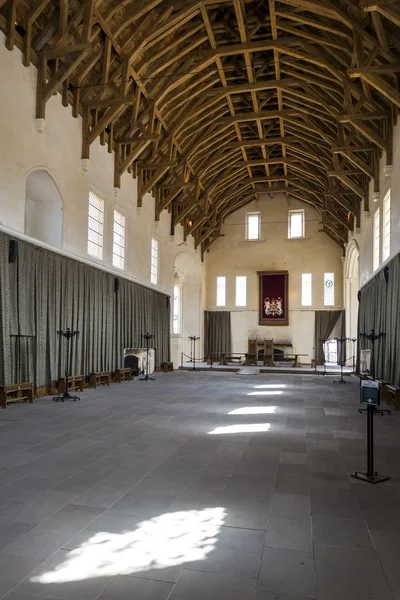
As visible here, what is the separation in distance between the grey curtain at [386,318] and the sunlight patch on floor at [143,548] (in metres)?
9.13

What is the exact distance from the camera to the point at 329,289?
84.9ft

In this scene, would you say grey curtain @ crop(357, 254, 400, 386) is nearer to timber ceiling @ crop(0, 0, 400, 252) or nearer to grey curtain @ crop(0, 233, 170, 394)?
timber ceiling @ crop(0, 0, 400, 252)

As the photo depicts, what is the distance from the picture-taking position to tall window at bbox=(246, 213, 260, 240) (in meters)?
27.2

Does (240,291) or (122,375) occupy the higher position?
(240,291)

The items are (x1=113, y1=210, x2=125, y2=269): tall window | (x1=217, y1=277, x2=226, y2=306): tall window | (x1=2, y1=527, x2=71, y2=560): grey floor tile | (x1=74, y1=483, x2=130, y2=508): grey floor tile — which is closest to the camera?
(x1=2, y1=527, x2=71, y2=560): grey floor tile

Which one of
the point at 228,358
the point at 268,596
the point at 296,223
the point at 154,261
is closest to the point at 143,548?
the point at 268,596

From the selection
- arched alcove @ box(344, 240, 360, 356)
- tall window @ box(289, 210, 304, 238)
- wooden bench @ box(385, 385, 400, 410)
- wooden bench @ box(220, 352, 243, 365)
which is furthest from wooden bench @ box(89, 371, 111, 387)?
tall window @ box(289, 210, 304, 238)

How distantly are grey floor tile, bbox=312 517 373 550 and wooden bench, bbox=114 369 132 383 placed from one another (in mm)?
11366

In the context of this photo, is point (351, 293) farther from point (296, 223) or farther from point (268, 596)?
point (268, 596)

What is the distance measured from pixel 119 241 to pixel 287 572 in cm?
1389

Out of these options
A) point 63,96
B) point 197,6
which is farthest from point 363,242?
point 63,96

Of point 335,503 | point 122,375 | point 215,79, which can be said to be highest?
point 215,79

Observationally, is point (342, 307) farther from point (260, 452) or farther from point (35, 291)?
point (260, 452)

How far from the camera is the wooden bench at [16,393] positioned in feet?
27.9
